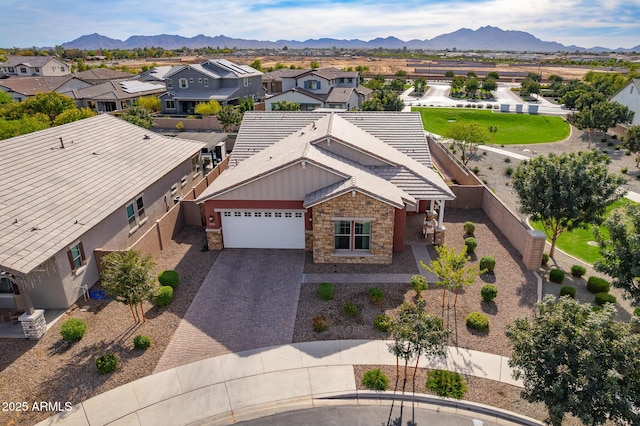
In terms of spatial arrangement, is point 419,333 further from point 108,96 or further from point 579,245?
point 108,96

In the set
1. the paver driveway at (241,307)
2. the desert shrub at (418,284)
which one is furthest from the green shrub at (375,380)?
the desert shrub at (418,284)

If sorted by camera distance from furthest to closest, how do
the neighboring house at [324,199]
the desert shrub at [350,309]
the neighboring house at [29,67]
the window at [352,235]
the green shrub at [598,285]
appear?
the neighboring house at [29,67]
the window at [352,235]
the neighboring house at [324,199]
the green shrub at [598,285]
the desert shrub at [350,309]

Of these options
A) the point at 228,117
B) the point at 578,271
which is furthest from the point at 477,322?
the point at 228,117

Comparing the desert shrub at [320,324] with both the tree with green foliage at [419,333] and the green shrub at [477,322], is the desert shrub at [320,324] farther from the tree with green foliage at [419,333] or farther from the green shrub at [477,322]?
the green shrub at [477,322]

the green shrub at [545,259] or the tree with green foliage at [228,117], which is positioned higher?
the tree with green foliage at [228,117]

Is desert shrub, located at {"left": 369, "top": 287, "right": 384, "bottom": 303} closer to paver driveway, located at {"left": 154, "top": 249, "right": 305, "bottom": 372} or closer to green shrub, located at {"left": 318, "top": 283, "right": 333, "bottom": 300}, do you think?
green shrub, located at {"left": 318, "top": 283, "right": 333, "bottom": 300}

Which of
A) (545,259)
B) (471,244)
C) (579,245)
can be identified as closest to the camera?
(545,259)

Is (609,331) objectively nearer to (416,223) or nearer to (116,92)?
(416,223)
